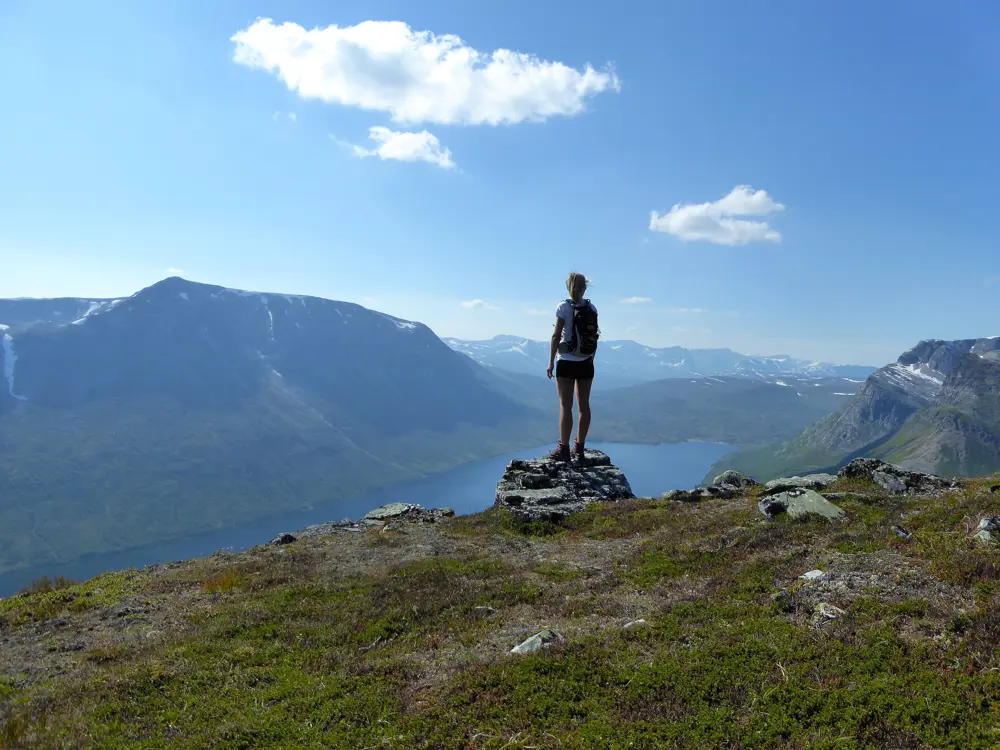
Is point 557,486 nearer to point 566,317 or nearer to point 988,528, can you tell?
point 566,317

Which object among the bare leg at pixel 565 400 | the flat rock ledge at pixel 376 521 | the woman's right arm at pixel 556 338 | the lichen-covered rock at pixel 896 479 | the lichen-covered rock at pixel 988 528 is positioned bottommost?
the flat rock ledge at pixel 376 521

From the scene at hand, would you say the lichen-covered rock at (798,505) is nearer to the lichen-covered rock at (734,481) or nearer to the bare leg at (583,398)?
the lichen-covered rock at (734,481)

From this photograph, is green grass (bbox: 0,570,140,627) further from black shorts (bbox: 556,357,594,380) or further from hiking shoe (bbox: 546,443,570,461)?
hiking shoe (bbox: 546,443,570,461)

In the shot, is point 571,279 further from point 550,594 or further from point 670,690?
point 670,690

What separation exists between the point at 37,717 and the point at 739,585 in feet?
35.6

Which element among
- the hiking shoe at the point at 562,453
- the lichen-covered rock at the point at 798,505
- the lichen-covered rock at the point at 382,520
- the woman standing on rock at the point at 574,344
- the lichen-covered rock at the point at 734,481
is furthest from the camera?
the lichen-covered rock at the point at 382,520

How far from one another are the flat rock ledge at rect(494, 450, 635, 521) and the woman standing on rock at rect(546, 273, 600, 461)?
119 inches

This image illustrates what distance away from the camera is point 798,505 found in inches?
536

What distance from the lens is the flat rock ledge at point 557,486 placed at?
59.3ft

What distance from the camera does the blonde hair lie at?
16.2 meters

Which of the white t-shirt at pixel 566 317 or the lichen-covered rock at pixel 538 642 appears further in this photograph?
the white t-shirt at pixel 566 317

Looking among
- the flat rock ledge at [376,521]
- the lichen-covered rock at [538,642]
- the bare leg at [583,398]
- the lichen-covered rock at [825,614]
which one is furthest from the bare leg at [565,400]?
the lichen-covered rock at [825,614]

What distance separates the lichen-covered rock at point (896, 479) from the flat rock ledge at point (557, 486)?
7376 millimetres

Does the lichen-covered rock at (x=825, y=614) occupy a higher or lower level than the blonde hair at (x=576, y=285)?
lower
